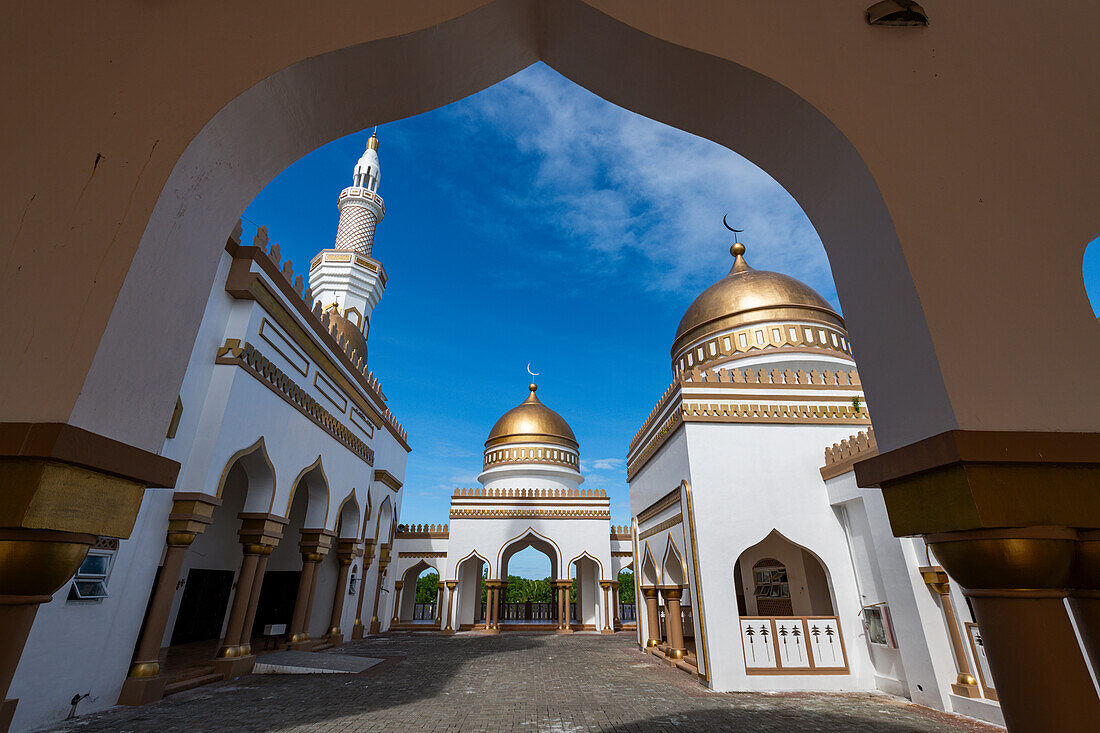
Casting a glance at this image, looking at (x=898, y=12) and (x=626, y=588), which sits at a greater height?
(x=898, y=12)

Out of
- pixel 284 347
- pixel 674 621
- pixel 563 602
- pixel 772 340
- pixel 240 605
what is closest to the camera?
pixel 240 605

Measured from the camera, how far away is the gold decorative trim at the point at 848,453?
23.7 ft

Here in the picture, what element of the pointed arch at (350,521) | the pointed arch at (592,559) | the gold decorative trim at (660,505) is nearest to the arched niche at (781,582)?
the gold decorative trim at (660,505)

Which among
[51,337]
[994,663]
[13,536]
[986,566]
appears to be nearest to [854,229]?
[986,566]

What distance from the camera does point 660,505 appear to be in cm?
1027

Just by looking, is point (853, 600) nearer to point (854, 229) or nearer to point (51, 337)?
point (854, 229)

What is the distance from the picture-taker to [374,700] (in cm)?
645

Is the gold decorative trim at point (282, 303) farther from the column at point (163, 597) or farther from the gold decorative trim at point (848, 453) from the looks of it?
the gold decorative trim at point (848, 453)

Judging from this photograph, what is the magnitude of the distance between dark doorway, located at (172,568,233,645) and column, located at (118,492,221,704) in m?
3.45

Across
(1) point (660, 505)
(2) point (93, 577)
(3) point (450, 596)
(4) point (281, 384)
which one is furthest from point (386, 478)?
(2) point (93, 577)

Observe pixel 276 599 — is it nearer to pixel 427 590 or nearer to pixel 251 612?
pixel 251 612

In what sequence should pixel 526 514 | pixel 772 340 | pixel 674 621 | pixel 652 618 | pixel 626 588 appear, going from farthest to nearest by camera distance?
pixel 626 588 → pixel 526 514 → pixel 772 340 → pixel 652 618 → pixel 674 621

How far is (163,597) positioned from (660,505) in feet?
26.0

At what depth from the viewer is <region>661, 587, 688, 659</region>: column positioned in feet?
31.8
